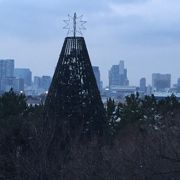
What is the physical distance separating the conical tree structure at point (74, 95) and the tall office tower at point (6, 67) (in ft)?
240

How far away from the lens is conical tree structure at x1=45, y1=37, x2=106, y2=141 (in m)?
18.3

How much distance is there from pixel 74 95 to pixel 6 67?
265ft

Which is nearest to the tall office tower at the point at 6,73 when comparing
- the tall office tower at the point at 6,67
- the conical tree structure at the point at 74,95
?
the tall office tower at the point at 6,67

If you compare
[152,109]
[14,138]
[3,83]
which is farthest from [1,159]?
[3,83]

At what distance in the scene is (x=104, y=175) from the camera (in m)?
15.1

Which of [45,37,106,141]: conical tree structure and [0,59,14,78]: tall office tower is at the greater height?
[0,59,14,78]: tall office tower

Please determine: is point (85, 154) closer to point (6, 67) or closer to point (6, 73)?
point (6, 73)

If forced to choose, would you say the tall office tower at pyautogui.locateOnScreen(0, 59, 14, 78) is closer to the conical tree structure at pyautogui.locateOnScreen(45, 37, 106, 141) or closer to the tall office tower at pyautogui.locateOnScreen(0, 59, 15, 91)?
the tall office tower at pyautogui.locateOnScreen(0, 59, 15, 91)

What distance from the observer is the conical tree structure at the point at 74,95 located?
18312mm

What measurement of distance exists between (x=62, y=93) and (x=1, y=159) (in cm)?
278

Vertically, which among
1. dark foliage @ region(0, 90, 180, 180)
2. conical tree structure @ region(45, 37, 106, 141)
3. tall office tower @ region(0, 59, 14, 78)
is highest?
tall office tower @ region(0, 59, 14, 78)

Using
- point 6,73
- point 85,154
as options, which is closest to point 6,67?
point 6,73

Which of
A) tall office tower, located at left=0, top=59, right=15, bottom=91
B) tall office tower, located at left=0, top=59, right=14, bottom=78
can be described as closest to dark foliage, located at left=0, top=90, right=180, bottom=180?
tall office tower, located at left=0, top=59, right=15, bottom=91

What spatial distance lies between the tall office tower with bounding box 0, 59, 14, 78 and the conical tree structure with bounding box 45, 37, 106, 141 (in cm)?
7312
